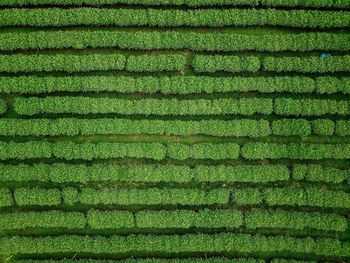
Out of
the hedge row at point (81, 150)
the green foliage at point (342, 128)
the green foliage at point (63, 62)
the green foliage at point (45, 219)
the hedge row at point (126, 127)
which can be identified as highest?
the green foliage at point (63, 62)

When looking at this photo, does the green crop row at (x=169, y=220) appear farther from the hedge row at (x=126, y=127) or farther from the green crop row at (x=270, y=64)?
the green crop row at (x=270, y=64)

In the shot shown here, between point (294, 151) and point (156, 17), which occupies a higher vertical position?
point (156, 17)

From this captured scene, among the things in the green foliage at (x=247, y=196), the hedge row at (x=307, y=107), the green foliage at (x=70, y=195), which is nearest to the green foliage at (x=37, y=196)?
the green foliage at (x=70, y=195)

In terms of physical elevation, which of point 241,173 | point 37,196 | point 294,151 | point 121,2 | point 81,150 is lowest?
point 37,196

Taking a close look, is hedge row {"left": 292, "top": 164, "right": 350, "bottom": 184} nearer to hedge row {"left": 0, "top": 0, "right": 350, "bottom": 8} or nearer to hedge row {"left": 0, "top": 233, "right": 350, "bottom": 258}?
hedge row {"left": 0, "top": 233, "right": 350, "bottom": 258}

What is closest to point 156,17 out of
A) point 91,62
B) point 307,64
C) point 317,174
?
point 91,62

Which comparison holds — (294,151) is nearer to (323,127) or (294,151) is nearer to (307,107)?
(323,127)

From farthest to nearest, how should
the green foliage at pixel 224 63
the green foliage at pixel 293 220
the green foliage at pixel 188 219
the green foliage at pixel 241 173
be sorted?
1. the green foliage at pixel 224 63
2. the green foliage at pixel 241 173
3. the green foliage at pixel 293 220
4. the green foliage at pixel 188 219
